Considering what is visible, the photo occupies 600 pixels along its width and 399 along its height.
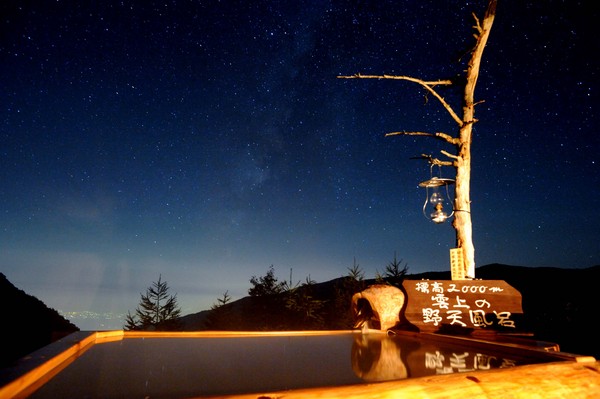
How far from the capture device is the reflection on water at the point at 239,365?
1812mm

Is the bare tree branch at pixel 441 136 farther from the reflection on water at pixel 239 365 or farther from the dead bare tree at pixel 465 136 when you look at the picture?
the reflection on water at pixel 239 365

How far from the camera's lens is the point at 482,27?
570cm

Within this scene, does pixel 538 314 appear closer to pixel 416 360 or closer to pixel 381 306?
pixel 381 306

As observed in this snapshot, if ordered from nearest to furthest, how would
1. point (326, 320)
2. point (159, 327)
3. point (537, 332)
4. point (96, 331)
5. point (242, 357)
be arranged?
point (242, 357)
point (96, 331)
point (537, 332)
point (326, 320)
point (159, 327)

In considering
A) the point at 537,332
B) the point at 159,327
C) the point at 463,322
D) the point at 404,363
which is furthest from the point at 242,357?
the point at 159,327

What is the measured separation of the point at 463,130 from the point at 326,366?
5018 mm

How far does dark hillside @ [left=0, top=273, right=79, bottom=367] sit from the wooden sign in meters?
12.5

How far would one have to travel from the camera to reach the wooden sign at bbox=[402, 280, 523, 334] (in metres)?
4.32

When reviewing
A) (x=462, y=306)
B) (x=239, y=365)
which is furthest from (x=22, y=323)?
(x=462, y=306)

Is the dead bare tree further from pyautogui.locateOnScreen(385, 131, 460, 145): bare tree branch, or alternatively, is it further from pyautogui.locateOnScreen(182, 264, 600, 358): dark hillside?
pyautogui.locateOnScreen(182, 264, 600, 358): dark hillside

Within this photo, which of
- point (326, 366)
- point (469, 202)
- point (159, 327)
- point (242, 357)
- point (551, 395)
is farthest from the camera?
point (159, 327)

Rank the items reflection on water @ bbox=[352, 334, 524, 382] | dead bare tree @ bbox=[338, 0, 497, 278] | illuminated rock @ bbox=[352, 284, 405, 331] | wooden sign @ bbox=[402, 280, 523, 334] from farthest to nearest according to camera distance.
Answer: dead bare tree @ bbox=[338, 0, 497, 278] → illuminated rock @ bbox=[352, 284, 405, 331] → wooden sign @ bbox=[402, 280, 523, 334] → reflection on water @ bbox=[352, 334, 524, 382]

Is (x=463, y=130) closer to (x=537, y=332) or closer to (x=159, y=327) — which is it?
(x=537, y=332)

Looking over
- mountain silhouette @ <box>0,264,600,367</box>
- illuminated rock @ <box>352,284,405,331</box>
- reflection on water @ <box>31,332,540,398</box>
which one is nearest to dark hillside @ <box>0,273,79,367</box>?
mountain silhouette @ <box>0,264,600,367</box>
